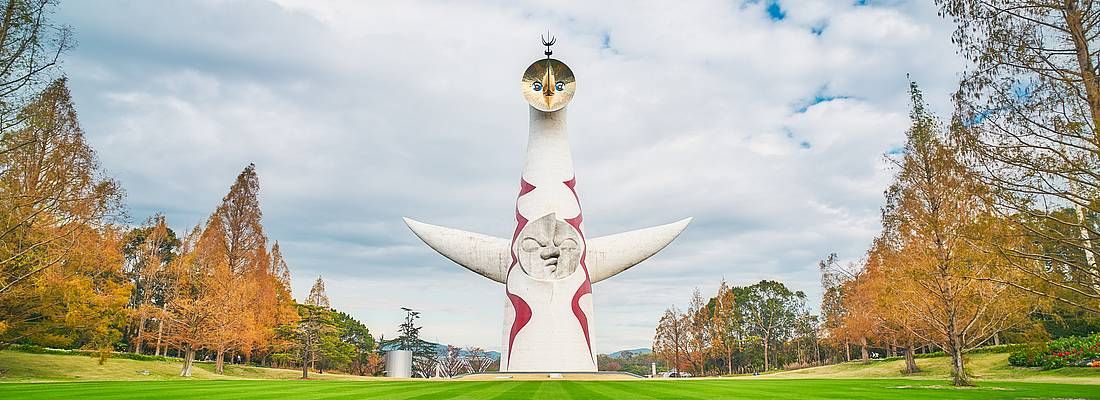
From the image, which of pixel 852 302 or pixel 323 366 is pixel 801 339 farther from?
pixel 323 366

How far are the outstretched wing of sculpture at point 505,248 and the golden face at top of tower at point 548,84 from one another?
219 inches

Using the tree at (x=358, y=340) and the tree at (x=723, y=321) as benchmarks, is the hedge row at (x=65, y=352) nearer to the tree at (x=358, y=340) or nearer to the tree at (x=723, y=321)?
the tree at (x=358, y=340)

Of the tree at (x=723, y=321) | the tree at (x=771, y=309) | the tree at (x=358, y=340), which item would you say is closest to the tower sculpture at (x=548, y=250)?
the tree at (x=723, y=321)

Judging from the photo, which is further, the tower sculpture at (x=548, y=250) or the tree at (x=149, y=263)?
the tree at (x=149, y=263)

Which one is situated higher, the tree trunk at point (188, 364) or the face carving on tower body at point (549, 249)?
the face carving on tower body at point (549, 249)

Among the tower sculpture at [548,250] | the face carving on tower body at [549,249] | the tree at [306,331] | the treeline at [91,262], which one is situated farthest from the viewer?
the tree at [306,331]

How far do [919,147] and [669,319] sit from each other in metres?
30.6

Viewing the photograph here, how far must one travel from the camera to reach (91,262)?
22906mm

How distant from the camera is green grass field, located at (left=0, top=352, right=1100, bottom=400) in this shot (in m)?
12.6

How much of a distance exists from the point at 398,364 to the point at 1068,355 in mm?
28680

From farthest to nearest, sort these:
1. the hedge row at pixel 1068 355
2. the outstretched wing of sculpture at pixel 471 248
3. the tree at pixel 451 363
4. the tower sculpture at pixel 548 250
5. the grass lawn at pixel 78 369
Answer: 1. the tree at pixel 451 363
2. the outstretched wing of sculpture at pixel 471 248
3. the grass lawn at pixel 78 369
4. the tower sculpture at pixel 548 250
5. the hedge row at pixel 1068 355

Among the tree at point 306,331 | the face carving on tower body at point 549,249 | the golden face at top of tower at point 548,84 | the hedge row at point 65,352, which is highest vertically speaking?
the golden face at top of tower at point 548,84

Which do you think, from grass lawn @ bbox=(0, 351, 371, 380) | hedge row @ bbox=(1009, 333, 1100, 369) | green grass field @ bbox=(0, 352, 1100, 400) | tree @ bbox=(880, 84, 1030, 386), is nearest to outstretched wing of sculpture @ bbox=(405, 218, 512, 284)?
green grass field @ bbox=(0, 352, 1100, 400)

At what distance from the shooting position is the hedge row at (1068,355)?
74.3 feet
